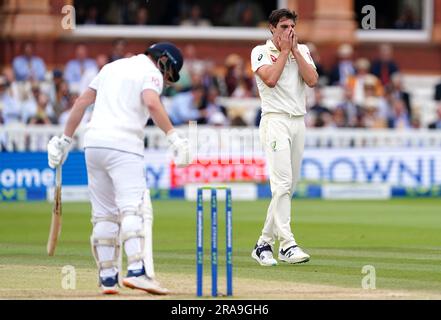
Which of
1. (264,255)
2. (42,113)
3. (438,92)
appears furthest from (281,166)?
(438,92)

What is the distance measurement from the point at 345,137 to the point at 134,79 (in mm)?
14408

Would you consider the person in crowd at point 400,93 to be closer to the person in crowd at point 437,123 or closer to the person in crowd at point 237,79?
the person in crowd at point 437,123

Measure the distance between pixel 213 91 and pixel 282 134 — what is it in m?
13.1

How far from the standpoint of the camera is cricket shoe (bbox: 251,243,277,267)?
1315 centimetres

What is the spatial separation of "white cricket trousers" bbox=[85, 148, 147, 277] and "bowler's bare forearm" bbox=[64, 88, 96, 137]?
0.33 metres

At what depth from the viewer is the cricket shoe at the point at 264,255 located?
13148 millimetres

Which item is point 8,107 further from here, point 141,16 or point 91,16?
point 141,16

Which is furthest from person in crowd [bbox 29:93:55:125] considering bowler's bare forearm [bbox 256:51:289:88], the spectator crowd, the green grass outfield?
bowler's bare forearm [bbox 256:51:289:88]

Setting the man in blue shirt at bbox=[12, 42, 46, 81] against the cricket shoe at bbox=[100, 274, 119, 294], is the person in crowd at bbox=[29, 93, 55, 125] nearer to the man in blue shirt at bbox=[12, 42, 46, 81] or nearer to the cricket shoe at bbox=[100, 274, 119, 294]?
the man in blue shirt at bbox=[12, 42, 46, 81]

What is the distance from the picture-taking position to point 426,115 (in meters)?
28.6

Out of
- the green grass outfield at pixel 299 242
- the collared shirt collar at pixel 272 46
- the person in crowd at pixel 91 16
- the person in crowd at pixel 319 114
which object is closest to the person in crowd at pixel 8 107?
the green grass outfield at pixel 299 242

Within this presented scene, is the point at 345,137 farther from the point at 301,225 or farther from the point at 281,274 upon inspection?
the point at 281,274

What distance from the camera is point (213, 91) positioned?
2617cm
